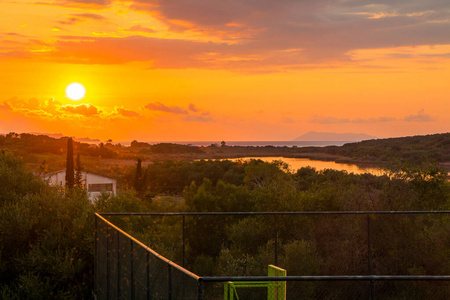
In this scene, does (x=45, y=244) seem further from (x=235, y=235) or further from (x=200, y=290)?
(x=200, y=290)

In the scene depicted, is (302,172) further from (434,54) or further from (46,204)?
(46,204)

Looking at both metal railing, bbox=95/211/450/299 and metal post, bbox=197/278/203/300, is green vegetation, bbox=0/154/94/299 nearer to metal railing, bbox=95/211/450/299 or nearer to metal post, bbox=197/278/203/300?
metal railing, bbox=95/211/450/299

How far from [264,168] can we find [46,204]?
2839cm

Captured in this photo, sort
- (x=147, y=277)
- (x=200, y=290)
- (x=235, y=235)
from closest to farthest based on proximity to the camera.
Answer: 1. (x=200, y=290)
2. (x=147, y=277)
3. (x=235, y=235)

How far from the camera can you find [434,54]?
27.8 m

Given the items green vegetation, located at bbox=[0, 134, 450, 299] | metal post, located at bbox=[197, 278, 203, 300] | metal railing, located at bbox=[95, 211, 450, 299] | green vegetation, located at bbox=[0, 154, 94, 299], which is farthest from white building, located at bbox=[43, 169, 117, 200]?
metal post, located at bbox=[197, 278, 203, 300]

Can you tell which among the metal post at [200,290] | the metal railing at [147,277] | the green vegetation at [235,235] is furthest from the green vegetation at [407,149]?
the metal post at [200,290]

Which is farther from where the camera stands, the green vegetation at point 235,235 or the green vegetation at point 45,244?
the green vegetation at point 235,235

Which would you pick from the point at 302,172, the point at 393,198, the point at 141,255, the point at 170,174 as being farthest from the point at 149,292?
the point at 170,174

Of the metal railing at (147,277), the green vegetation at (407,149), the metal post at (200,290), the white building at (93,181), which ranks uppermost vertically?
the green vegetation at (407,149)

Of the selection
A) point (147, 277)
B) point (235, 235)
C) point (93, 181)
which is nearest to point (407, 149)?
point (93, 181)

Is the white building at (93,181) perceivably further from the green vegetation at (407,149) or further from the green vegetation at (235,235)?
the green vegetation at (235,235)

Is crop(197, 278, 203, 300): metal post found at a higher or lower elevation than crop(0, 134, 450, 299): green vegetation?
higher

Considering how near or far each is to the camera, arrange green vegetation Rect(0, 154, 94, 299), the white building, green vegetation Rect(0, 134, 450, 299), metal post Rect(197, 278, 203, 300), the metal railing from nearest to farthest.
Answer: metal post Rect(197, 278, 203, 300)
the metal railing
green vegetation Rect(0, 154, 94, 299)
green vegetation Rect(0, 134, 450, 299)
the white building
